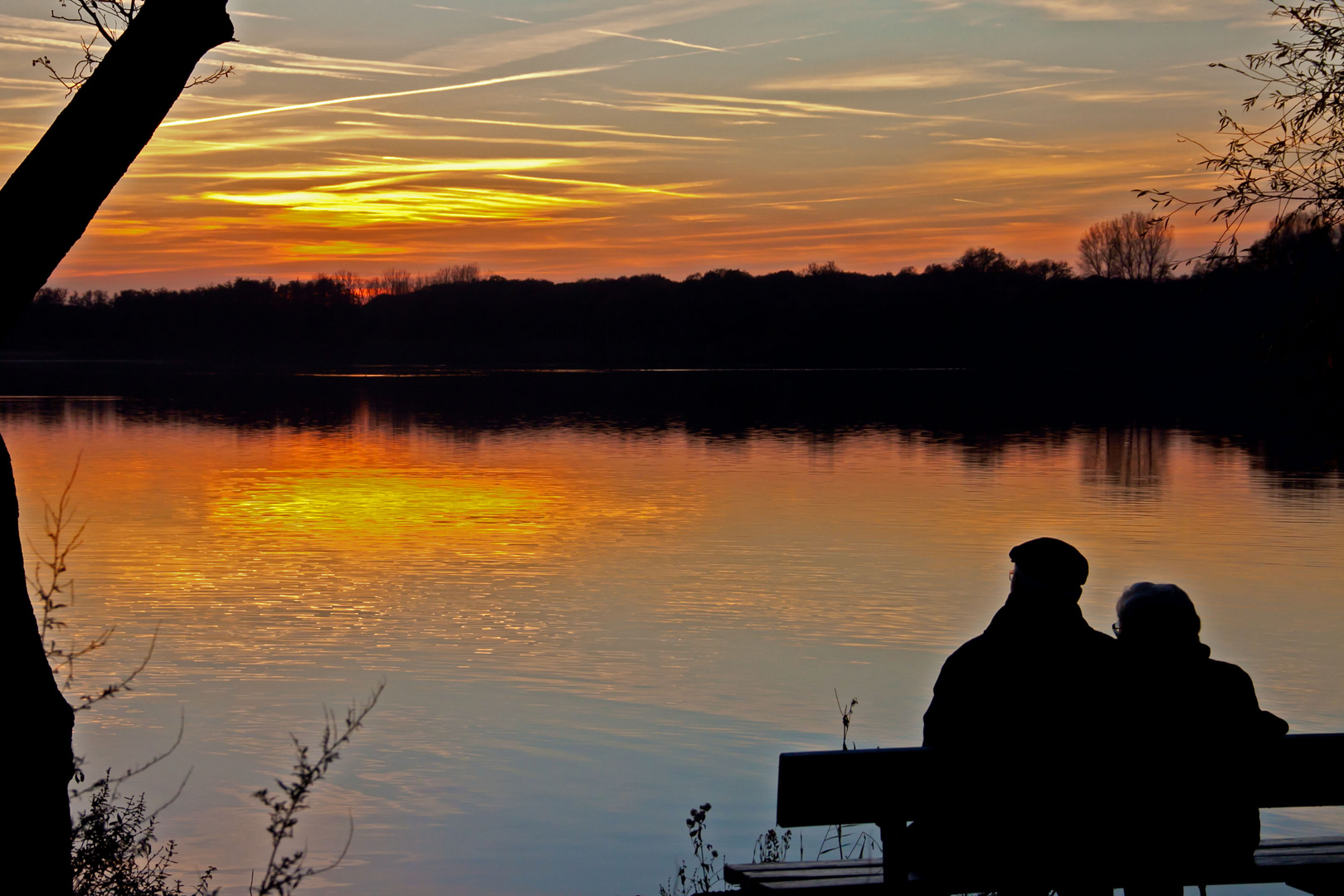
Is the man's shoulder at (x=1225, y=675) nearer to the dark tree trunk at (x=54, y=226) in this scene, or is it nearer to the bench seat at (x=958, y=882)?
the bench seat at (x=958, y=882)

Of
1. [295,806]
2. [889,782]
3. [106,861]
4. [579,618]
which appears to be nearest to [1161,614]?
[889,782]

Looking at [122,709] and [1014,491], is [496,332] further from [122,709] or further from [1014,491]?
[122,709]

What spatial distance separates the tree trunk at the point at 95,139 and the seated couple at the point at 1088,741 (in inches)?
108

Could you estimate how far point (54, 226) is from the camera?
3.70 metres

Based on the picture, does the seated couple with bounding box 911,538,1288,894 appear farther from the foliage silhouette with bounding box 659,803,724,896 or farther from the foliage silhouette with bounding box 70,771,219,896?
the foliage silhouette with bounding box 70,771,219,896

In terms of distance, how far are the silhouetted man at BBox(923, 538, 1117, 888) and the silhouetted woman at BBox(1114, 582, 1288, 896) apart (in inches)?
3.5

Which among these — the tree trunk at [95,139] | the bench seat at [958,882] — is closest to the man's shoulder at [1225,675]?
the bench seat at [958,882]

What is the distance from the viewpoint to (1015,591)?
4195 mm

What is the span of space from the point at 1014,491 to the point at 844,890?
67.8ft

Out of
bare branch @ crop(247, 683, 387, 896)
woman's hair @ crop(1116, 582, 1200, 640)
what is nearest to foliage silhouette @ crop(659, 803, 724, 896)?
bare branch @ crop(247, 683, 387, 896)

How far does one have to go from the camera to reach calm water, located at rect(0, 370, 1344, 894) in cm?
793

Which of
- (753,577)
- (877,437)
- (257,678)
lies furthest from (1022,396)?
(257,678)

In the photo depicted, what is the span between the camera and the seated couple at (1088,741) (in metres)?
Result: 4.10

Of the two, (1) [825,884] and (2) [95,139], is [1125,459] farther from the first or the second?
(2) [95,139]
